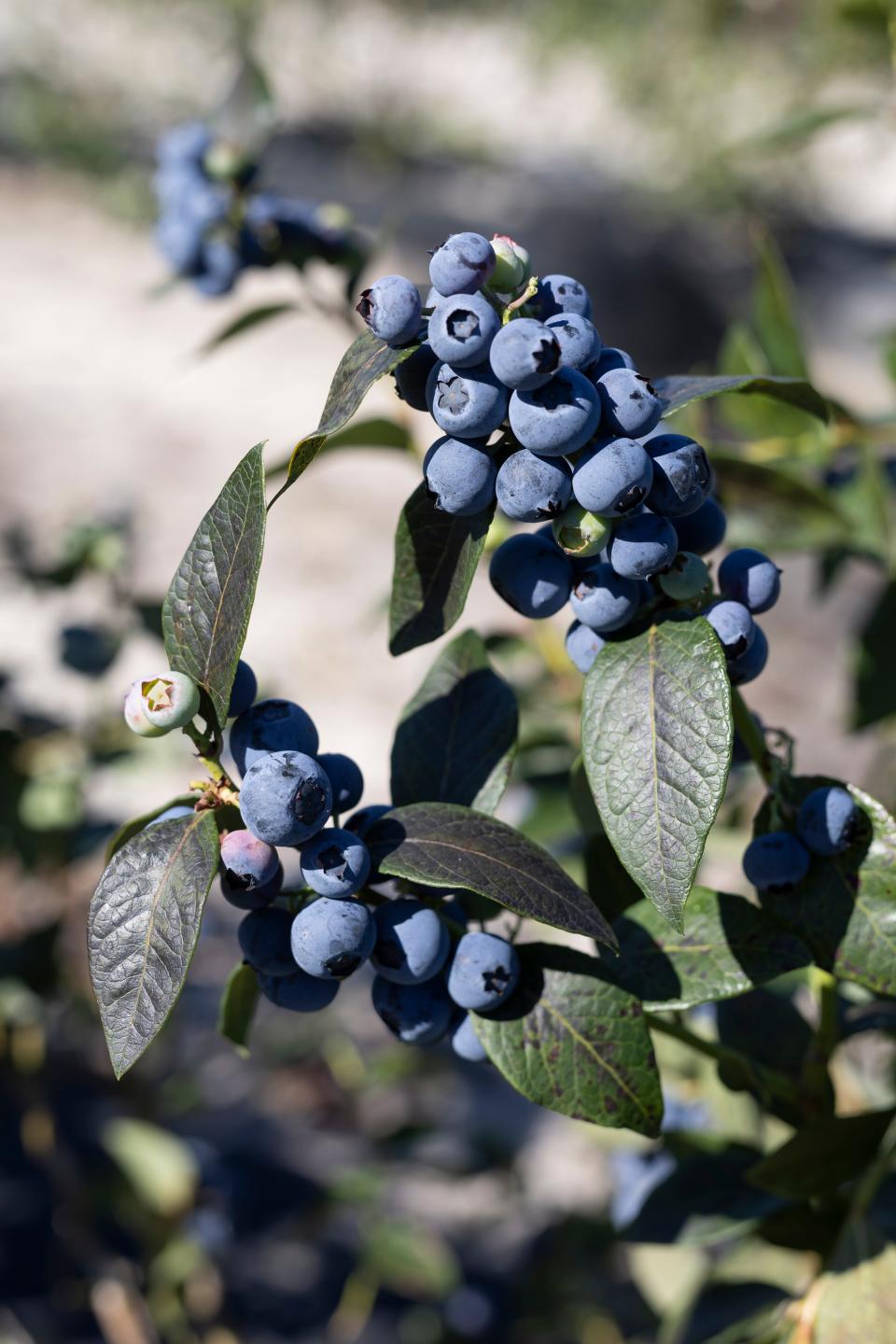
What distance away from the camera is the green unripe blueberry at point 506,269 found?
1.64 feet

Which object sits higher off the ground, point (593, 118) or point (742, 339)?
point (593, 118)

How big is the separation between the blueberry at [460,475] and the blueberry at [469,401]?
0.01 meters

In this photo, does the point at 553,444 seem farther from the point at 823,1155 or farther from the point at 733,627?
the point at 823,1155

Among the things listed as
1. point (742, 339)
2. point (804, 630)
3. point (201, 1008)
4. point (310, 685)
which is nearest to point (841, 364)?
point (804, 630)

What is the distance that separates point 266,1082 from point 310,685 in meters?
1.54

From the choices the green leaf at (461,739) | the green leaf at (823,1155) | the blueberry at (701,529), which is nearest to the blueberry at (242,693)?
the green leaf at (461,739)

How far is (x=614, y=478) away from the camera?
47cm

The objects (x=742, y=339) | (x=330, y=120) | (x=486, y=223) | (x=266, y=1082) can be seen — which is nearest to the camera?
(x=742, y=339)

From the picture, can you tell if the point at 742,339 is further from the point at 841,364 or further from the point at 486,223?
the point at 486,223

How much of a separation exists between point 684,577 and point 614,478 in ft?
0.25

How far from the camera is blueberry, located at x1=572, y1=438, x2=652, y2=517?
0.47 metres

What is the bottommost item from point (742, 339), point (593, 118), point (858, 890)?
point (858, 890)

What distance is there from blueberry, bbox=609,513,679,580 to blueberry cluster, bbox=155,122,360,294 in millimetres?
711

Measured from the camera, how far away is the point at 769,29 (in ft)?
30.8
